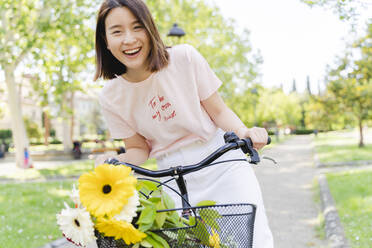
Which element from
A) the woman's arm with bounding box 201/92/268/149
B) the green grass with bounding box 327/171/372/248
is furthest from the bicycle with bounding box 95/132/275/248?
the green grass with bounding box 327/171/372/248

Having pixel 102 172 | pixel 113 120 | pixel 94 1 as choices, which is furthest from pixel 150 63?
pixel 94 1

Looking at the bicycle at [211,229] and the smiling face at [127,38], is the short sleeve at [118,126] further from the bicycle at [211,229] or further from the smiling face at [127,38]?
the bicycle at [211,229]

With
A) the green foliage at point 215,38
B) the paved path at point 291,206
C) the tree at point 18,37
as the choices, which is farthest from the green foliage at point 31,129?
the paved path at point 291,206

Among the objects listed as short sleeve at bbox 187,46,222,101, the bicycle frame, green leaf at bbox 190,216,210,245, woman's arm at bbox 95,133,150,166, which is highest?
short sleeve at bbox 187,46,222,101

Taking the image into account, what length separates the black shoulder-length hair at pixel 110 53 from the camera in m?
2.16

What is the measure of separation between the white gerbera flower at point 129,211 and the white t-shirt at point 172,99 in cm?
98

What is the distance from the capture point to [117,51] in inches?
89.5

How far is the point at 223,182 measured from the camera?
2197 mm

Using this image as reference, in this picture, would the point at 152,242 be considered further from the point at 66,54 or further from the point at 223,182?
the point at 66,54

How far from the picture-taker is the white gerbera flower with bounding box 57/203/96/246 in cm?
140

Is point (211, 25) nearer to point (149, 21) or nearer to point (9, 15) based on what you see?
point (9, 15)

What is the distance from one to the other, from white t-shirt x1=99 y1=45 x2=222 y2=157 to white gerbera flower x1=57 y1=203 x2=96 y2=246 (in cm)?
104

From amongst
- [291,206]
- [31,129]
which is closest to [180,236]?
[291,206]

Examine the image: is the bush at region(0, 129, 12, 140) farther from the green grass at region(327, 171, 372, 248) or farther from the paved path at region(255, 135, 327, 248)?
the green grass at region(327, 171, 372, 248)
